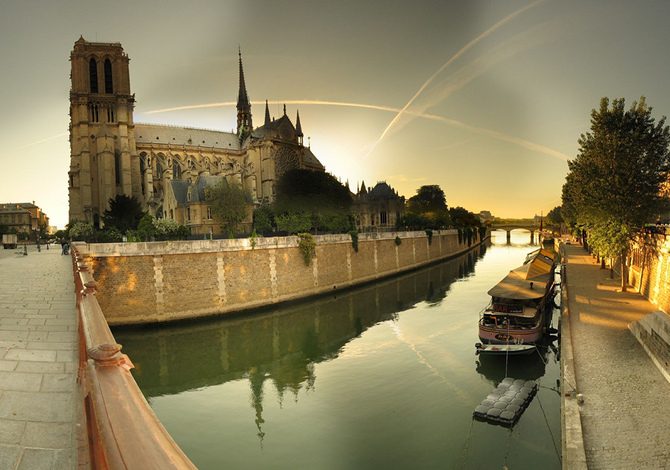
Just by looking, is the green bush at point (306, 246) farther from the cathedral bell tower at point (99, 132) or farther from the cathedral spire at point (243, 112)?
the cathedral spire at point (243, 112)

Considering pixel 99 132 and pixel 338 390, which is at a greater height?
pixel 99 132

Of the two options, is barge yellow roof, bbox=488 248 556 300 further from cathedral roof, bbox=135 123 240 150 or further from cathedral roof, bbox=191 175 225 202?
cathedral roof, bbox=135 123 240 150

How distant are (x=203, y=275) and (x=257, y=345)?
658 cm

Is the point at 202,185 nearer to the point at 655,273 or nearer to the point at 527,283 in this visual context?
the point at 527,283

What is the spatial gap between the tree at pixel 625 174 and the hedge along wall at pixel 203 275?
1850 cm

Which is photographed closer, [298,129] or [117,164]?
[117,164]

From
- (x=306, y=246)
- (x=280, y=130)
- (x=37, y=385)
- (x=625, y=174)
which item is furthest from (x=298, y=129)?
(x=37, y=385)

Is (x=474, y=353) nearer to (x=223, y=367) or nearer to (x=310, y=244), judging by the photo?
(x=223, y=367)

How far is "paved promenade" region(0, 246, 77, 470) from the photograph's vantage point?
338 cm

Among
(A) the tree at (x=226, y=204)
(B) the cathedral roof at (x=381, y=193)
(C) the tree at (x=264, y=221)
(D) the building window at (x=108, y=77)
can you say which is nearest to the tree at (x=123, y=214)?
(A) the tree at (x=226, y=204)

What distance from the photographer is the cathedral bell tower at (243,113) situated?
84.9m

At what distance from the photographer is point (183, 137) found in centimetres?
7619

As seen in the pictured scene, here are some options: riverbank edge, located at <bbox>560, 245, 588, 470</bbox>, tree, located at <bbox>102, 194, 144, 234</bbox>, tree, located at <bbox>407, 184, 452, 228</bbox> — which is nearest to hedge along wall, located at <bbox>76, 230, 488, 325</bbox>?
riverbank edge, located at <bbox>560, 245, 588, 470</bbox>

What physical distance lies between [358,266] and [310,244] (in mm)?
8230
